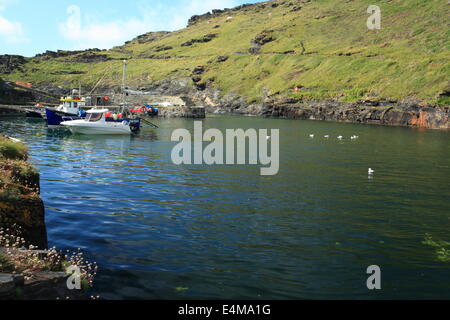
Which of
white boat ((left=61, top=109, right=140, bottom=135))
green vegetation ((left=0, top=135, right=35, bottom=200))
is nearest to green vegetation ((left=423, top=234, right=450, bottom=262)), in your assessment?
green vegetation ((left=0, top=135, right=35, bottom=200))

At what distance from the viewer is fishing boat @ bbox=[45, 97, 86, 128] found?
6388cm

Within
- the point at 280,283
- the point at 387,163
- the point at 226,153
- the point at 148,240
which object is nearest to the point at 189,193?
the point at 148,240

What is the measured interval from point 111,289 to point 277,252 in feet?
19.4

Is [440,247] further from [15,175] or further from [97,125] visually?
[97,125]

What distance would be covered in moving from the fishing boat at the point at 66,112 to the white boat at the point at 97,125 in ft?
25.2

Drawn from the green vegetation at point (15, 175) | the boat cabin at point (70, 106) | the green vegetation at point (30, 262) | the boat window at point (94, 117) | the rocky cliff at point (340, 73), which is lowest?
the green vegetation at point (30, 262)

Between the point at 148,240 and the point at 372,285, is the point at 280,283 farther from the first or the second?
the point at 148,240

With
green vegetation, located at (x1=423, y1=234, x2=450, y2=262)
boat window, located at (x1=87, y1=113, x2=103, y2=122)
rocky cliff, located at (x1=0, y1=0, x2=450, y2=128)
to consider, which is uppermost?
rocky cliff, located at (x1=0, y1=0, x2=450, y2=128)

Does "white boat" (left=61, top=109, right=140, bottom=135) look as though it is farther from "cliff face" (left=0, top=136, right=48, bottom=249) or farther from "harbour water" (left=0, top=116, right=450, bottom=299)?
"cliff face" (left=0, top=136, right=48, bottom=249)

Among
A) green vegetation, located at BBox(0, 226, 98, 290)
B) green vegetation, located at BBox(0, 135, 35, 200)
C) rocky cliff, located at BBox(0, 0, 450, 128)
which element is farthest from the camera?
rocky cliff, located at BBox(0, 0, 450, 128)

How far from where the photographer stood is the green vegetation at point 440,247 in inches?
535

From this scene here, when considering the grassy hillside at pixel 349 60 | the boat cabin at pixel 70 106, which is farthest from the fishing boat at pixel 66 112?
the grassy hillside at pixel 349 60

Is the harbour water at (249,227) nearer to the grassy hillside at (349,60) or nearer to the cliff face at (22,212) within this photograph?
the cliff face at (22,212)

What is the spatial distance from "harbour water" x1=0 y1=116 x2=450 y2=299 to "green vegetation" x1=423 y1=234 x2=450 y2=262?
7.2 inches
